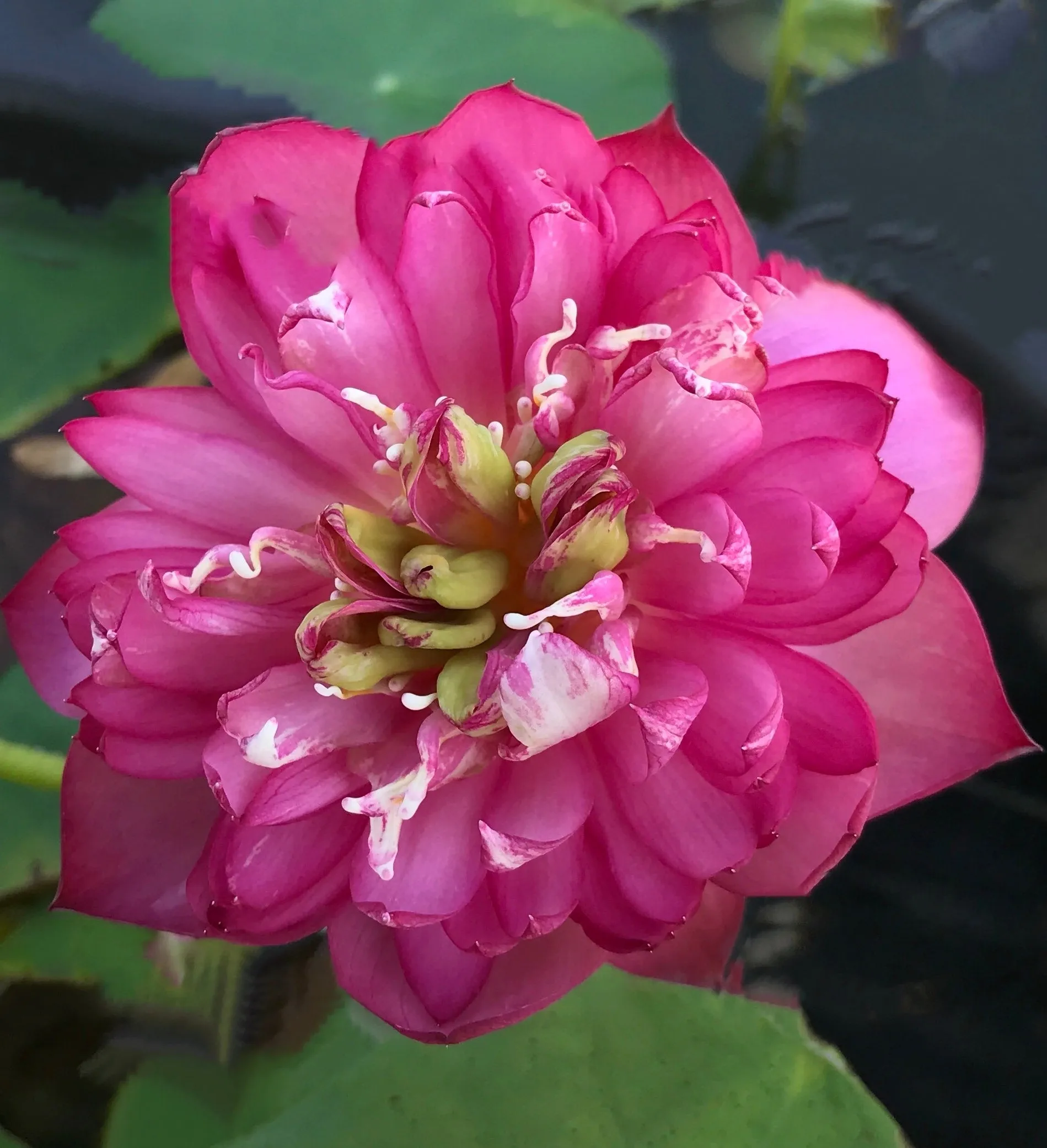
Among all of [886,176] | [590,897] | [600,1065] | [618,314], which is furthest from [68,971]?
[886,176]

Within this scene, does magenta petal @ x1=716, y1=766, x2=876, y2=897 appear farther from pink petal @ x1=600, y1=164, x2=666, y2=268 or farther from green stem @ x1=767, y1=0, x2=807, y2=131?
green stem @ x1=767, y1=0, x2=807, y2=131

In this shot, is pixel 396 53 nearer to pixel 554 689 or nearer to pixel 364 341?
pixel 364 341

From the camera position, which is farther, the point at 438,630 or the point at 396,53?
the point at 396,53

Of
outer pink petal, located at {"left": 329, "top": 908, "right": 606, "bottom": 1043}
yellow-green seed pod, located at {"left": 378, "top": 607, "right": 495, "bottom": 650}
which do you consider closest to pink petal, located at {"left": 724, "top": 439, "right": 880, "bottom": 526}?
yellow-green seed pod, located at {"left": 378, "top": 607, "right": 495, "bottom": 650}

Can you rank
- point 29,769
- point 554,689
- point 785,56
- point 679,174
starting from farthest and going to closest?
point 785,56 → point 29,769 → point 679,174 → point 554,689

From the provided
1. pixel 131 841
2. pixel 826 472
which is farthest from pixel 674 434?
pixel 131 841

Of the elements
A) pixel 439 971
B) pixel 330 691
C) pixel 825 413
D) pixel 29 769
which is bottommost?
pixel 29 769

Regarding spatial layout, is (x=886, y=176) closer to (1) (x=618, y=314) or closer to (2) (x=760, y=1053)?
(1) (x=618, y=314)

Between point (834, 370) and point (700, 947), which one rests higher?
point (834, 370)
